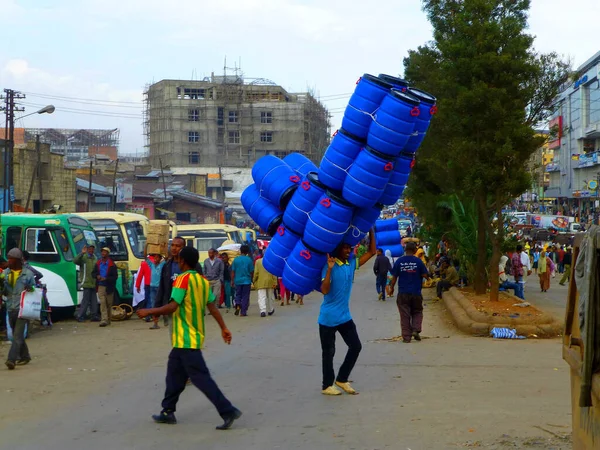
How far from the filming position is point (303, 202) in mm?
11016

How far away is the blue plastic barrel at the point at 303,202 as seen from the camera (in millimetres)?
10961

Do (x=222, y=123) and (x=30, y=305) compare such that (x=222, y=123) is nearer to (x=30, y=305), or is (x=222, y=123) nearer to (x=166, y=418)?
(x=30, y=305)

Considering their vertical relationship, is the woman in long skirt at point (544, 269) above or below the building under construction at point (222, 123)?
below

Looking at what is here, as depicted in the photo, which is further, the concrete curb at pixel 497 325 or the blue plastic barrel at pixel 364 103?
the concrete curb at pixel 497 325

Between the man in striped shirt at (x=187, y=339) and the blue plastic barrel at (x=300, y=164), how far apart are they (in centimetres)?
391

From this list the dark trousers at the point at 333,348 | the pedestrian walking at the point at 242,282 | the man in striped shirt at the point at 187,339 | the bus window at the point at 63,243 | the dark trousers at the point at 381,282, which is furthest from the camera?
the dark trousers at the point at 381,282

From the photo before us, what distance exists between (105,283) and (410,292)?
7.78m

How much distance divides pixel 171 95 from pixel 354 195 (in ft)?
315

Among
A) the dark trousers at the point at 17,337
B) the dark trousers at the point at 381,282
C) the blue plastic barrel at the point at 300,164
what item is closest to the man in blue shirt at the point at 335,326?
the blue plastic barrel at the point at 300,164

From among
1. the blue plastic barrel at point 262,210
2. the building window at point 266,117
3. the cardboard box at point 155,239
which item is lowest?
the cardboard box at point 155,239

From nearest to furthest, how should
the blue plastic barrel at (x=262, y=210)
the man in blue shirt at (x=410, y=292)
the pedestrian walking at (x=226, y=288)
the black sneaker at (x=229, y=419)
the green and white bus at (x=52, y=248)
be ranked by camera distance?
the black sneaker at (x=229, y=419)
the blue plastic barrel at (x=262, y=210)
the man in blue shirt at (x=410, y=292)
the green and white bus at (x=52, y=248)
the pedestrian walking at (x=226, y=288)

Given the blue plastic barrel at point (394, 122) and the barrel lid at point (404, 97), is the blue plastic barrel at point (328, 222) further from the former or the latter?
the barrel lid at point (404, 97)

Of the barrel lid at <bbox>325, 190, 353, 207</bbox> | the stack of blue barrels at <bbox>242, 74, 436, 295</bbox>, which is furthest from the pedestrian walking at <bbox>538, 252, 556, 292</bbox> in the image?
the barrel lid at <bbox>325, 190, 353, 207</bbox>

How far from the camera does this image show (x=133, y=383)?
1069 centimetres
